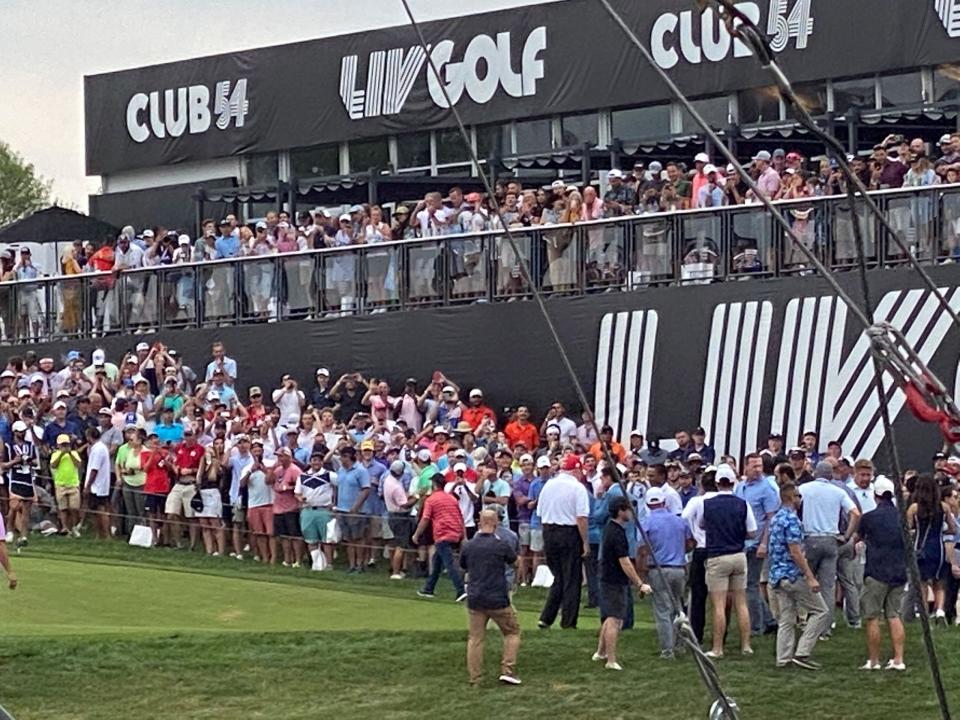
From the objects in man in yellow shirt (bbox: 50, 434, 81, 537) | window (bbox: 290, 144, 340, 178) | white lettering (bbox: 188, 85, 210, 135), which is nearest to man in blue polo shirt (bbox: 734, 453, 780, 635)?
man in yellow shirt (bbox: 50, 434, 81, 537)

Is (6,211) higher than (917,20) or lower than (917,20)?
higher

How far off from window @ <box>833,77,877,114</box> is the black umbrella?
15030 millimetres

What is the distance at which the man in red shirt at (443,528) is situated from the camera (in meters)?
23.4

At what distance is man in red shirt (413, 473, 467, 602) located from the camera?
923 inches

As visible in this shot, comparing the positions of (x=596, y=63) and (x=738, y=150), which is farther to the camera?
(x=596, y=63)

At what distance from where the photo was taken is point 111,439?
28.7m

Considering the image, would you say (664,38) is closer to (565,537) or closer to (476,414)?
(476,414)

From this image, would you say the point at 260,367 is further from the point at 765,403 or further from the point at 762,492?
the point at 762,492

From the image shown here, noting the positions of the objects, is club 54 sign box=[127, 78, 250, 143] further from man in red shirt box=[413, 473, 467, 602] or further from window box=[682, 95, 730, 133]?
man in red shirt box=[413, 473, 467, 602]

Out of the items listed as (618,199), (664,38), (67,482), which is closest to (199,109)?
(664,38)

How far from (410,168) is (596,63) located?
537cm

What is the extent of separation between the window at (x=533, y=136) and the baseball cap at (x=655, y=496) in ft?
62.0

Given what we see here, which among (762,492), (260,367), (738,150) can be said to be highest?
(738,150)

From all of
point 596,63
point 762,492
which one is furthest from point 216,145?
point 762,492
